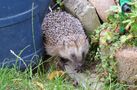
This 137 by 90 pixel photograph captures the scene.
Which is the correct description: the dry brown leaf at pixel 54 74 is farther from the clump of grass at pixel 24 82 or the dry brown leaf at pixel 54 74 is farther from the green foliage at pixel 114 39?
the green foliage at pixel 114 39

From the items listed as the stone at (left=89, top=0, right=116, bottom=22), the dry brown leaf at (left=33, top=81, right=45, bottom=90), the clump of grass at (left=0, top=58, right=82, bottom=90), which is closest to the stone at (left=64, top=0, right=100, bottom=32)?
the stone at (left=89, top=0, right=116, bottom=22)

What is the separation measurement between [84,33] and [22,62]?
2.87 ft

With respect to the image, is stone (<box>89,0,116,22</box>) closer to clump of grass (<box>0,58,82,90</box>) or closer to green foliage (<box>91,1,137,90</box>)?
green foliage (<box>91,1,137,90</box>)

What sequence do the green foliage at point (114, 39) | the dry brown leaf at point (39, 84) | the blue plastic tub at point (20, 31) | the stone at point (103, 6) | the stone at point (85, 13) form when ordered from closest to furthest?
A: the green foliage at point (114, 39) < the dry brown leaf at point (39, 84) < the blue plastic tub at point (20, 31) < the stone at point (103, 6) < the stone at point (85, 13)

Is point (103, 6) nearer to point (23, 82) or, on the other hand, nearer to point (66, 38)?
point (66, 38)

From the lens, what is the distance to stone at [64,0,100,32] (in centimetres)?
515

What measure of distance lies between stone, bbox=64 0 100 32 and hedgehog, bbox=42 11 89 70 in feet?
0.28

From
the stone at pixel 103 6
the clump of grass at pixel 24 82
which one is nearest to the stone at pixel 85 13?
the stone at pixel 103 6

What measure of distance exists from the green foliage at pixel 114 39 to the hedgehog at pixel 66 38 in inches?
20.5

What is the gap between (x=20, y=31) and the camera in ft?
15.1

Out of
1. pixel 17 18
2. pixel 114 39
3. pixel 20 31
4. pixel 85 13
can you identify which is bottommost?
pixel 114 39

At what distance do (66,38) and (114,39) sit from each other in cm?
91

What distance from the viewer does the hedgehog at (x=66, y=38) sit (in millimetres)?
5051

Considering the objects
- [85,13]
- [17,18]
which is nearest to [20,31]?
[17,18]
